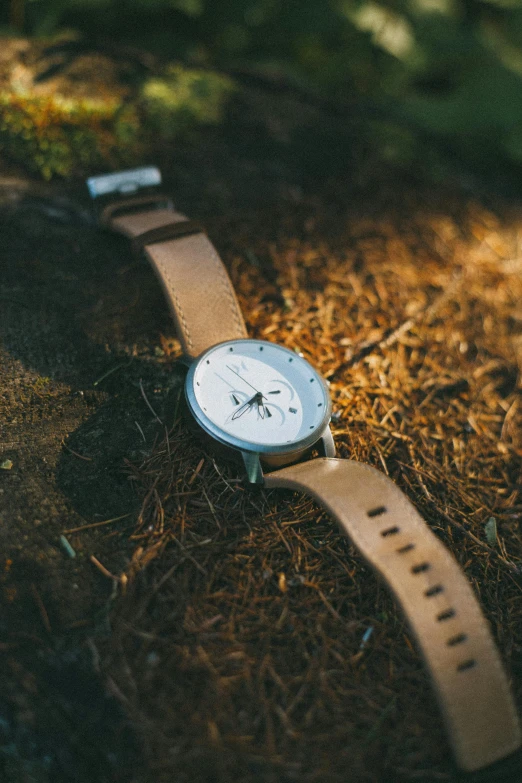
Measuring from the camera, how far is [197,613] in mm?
1874

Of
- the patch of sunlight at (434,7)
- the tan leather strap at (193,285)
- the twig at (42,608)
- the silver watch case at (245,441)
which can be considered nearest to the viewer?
the twig at (42,608)

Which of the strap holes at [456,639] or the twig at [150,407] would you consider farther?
the twig at [150,407]

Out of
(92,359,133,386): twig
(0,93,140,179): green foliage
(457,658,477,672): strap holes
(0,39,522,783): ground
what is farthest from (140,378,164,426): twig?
(0,93,140,179): green foliage

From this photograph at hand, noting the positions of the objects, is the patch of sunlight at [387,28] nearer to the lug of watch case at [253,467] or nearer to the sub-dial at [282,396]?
the sub-dial at [282,396]

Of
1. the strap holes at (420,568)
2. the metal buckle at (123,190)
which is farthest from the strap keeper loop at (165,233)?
the strap holes at (420,568)

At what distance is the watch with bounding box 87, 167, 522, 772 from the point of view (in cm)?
171

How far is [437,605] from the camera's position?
1.78m

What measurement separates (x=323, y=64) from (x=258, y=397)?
11.5 feet

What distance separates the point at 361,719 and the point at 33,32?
400 centimetres

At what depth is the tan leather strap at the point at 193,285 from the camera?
244cm

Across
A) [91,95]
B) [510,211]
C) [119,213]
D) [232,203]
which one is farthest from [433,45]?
[119,213]

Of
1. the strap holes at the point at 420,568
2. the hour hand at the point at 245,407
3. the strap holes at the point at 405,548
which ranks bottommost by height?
the strap holes at the point at 420,568

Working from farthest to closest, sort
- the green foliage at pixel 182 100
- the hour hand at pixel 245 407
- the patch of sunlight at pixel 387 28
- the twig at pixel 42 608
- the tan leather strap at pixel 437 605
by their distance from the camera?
the patch of sunlight at pixel 387 28 < the green foliage at pixel 182 100 < the hour hand at pixel 245 407 < the twig at pixel 42 608 < the tan leather strap at pixel 437 605

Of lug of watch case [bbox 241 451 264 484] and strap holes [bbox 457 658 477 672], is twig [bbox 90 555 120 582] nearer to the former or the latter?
lug of watch case [bbox 241 451 264 484]
